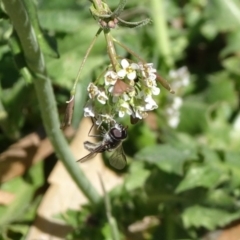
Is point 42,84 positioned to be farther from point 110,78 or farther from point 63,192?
point 63,192

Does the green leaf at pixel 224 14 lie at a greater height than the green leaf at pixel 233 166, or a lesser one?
greater

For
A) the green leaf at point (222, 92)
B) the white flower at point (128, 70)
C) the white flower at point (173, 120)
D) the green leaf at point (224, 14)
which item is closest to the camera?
the white flower at point (128, 70)

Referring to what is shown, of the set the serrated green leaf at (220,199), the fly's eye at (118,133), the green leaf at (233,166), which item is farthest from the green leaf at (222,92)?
the fly's eye at (118,133)

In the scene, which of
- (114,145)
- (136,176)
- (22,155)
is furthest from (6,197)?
(114,145)

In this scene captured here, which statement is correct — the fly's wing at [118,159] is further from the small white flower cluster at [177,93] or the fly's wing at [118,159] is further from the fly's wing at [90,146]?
the small white flower cluster at [177,93]

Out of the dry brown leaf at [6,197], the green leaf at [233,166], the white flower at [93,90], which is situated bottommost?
the green leaf at [233,166]
